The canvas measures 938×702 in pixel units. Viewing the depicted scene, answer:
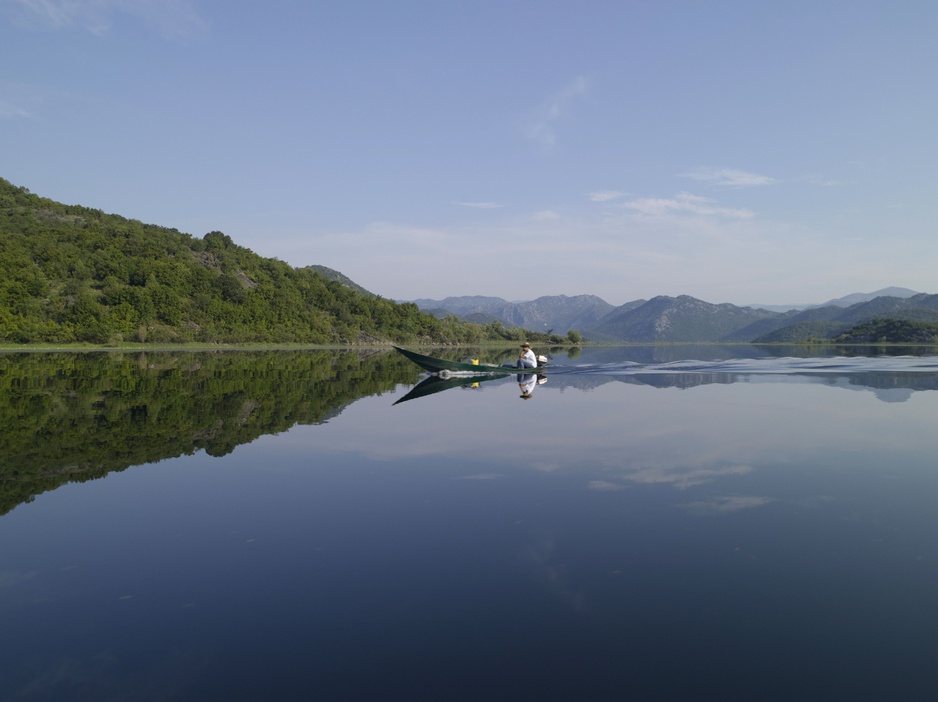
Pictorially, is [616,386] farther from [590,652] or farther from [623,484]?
[590,652]

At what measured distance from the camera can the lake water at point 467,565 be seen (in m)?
5.73

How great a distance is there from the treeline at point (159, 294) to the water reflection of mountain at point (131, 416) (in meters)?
78.9

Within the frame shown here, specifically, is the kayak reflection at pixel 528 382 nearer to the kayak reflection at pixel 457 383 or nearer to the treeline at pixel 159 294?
the kayak reflection at pixel 457 383

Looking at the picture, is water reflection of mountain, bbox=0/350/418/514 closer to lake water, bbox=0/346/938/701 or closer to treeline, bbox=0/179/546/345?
lake water, bbox=0/346/938/701

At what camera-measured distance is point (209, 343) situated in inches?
4739

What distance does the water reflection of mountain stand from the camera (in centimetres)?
1466

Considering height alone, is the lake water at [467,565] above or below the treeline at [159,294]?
below

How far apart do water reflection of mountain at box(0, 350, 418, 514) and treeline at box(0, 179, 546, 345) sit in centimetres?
7888

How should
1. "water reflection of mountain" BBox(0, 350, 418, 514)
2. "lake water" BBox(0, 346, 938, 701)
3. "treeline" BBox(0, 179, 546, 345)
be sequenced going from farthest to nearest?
"treeline" BBox(0, 179, 546, 345) < "water reflection of mountain" BBox(0, 350, 418, 514) < "lake water" BBox(0, 346, 938, 701)

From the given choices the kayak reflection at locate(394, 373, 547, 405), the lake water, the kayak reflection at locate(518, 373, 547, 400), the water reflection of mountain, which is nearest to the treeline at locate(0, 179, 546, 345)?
the water reflection of mountain

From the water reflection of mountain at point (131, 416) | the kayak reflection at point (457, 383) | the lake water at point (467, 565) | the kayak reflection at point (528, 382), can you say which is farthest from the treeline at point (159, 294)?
the lake water at point (467, 565)

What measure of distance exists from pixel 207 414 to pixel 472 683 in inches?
796

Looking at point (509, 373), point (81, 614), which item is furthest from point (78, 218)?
point (81, 614)

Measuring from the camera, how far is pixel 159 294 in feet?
406
